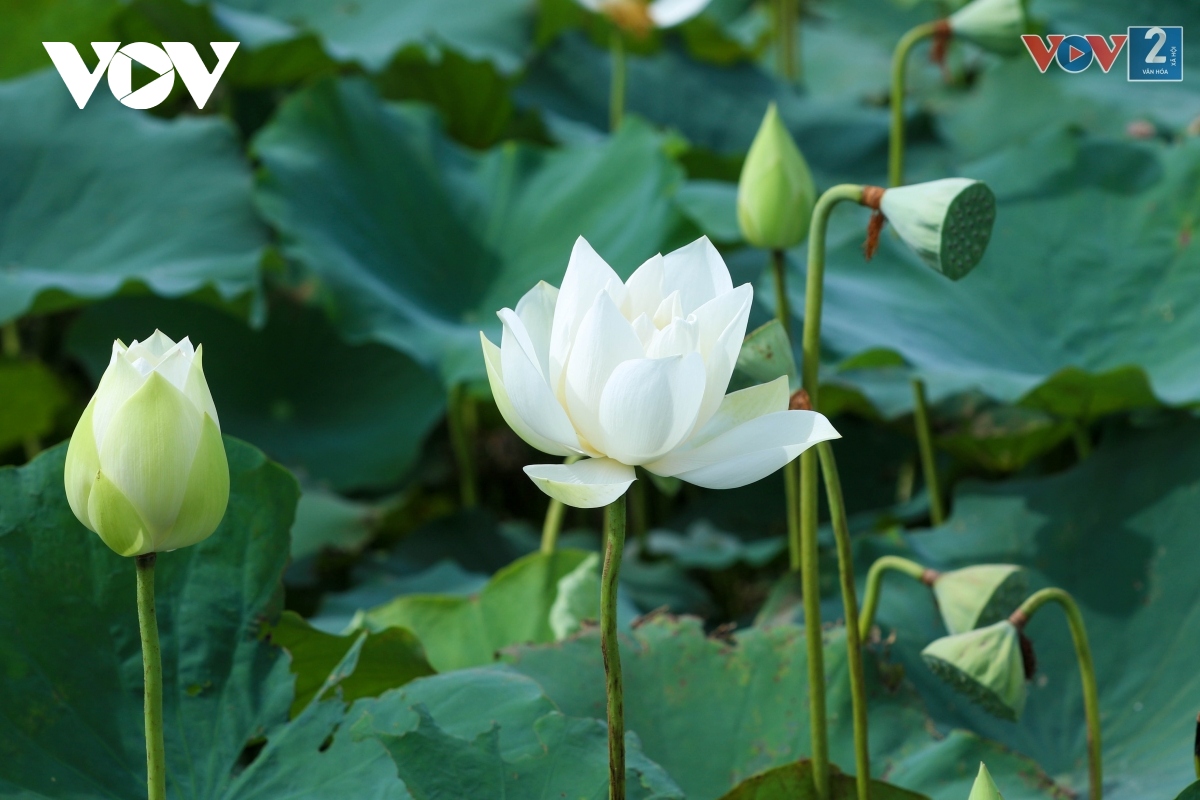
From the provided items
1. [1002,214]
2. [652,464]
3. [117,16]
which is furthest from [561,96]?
[652,464]

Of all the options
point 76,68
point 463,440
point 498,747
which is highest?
point 498,747

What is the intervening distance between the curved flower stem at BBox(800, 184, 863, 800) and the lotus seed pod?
0.03 m

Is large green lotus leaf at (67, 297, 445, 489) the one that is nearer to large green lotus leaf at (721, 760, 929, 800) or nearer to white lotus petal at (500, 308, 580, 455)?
large green lotus leaf at (721, 760, 929, 800)

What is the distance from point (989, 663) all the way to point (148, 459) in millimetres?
517

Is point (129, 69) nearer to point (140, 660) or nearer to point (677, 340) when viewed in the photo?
point (140, 660)

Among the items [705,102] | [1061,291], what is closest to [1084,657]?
[1061,291]

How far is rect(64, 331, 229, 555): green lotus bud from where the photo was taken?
0.52 meters

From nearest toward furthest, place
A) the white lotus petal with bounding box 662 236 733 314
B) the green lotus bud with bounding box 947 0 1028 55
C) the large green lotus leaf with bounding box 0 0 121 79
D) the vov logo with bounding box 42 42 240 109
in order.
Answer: the white lotus petal with bounding box 662 236 733 314 → the green lotus bud with bounding box 947 0 1028 55 → the vov logo with bounding box 42 42 240 109 → the large green lotus leaf with bounding box 0 0 121 79

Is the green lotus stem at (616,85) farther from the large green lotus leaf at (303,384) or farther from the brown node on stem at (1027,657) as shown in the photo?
the brown node on stem at (1027,657)

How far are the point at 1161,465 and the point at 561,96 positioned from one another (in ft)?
4.67

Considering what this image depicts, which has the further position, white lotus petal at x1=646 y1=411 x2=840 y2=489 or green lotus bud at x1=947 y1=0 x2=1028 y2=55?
green lotus bud at x1=947 y1=0 x2=1028 y2=55

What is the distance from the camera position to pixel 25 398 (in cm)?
173

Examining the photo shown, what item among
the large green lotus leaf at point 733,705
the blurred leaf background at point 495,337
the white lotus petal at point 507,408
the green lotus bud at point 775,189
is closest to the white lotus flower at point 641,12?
the blurred leaf background at point 495,337

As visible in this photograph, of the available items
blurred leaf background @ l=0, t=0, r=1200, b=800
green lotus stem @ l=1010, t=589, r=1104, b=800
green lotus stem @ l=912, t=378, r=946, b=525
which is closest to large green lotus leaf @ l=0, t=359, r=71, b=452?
blurred leaf background @ l=0, t=0, r=1200, b=800
